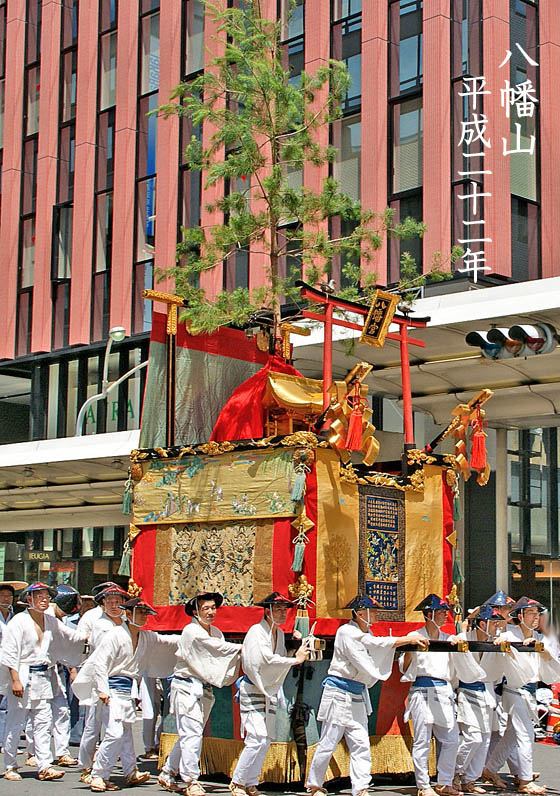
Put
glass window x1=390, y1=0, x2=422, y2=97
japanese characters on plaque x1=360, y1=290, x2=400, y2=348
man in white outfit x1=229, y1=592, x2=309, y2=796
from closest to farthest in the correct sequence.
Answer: man in white outfit x1=229, y1=592, x2=309, y2=796
japanese characters on plaque x1=360, y1=290, x2=400, y2=348
glass window x1=390, y1=0, x2=422, y2=97

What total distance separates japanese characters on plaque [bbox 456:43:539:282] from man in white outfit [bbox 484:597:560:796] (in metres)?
11.1

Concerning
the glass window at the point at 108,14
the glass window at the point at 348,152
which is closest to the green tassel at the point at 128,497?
the glass window at the point at 348,152

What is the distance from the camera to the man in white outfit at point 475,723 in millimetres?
10500

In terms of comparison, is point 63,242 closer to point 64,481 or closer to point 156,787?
point 64,481

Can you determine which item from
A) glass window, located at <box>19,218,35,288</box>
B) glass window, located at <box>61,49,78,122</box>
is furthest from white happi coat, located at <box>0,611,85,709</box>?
glass window, located at <box>61,49,78,122</box>

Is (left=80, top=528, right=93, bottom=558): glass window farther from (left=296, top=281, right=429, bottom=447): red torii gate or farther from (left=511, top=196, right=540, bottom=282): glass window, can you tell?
(left=296, top=281, right=429, bottom=447): red torii gate

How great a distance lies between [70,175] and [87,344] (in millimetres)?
4481

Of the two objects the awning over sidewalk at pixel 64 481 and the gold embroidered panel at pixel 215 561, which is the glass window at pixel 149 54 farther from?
the gold embroidered panel at pixel 215 561

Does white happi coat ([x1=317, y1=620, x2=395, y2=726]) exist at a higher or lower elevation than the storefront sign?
lower

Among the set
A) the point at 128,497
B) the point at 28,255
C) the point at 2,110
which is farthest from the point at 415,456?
the point at 2,110

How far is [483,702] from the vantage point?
10562 millimetres

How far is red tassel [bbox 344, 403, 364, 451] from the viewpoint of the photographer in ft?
34.8

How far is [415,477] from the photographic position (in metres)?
11.6

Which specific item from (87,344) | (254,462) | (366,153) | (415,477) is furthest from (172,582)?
(87,344)
